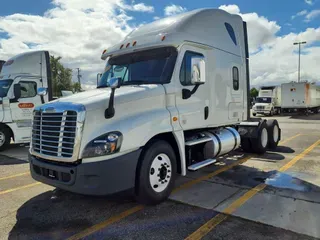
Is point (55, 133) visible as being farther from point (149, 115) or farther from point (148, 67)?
point (148, 67)

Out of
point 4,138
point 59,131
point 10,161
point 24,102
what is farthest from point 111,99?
point 4,138

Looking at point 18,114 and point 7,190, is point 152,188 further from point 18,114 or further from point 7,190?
point 18,114

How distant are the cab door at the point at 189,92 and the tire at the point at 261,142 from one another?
3432 mm

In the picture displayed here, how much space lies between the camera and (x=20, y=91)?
414 inches

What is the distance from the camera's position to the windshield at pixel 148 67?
16.6 feet

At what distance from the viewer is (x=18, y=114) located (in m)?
10.6

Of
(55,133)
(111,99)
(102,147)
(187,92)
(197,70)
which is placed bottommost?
(102,147)

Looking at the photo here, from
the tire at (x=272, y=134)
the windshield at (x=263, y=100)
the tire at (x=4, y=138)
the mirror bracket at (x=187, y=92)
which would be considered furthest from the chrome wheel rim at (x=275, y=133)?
the windshield at (x=263, y=100)

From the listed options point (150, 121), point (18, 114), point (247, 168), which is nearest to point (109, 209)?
point (150, 121)

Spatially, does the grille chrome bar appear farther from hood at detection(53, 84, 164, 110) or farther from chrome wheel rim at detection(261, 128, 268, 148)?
chrome wheel rim at detection(261, 128, 268, 148)

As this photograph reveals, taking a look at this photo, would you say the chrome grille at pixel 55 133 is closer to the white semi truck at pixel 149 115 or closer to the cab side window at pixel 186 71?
the white semi truck at pixel 149 115

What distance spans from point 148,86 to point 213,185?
95.9 inches

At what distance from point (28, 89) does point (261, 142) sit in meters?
8.49

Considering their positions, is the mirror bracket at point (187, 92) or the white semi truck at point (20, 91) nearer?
the mirror bracket at point (187, 92)
